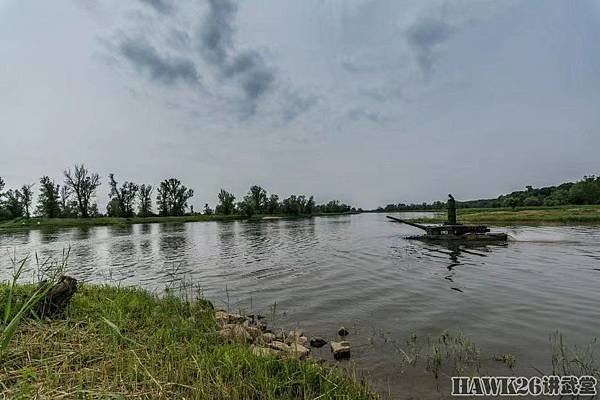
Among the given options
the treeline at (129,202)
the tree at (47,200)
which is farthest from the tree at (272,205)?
the tree at (47,200)

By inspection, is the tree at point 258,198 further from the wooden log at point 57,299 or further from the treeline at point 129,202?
the wooden log at point 57,299

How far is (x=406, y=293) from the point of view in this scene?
1248cm

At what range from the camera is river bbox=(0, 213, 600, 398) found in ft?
24.0

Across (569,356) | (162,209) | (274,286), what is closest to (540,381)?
(569,356)

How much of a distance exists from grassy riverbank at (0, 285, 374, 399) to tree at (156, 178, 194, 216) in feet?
383

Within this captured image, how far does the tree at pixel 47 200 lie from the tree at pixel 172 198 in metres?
30.6

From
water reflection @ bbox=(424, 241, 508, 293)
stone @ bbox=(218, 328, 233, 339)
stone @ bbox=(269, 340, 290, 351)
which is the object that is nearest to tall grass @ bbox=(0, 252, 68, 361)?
stone @ bbox=(218, 328, 233, 339)

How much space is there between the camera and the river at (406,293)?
7326mm

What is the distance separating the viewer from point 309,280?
15320 mm

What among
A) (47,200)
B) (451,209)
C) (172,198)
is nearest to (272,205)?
(172,198)

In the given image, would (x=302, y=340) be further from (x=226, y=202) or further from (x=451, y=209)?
(x=226, y=202)

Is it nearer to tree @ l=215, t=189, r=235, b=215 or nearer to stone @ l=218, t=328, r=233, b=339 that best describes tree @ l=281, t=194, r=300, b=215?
tree @ l=215, t=189, r=235, b=215

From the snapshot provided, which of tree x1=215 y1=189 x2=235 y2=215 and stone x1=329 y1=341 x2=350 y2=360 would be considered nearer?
stone x1=329 y1=341 x2=350 y2=360

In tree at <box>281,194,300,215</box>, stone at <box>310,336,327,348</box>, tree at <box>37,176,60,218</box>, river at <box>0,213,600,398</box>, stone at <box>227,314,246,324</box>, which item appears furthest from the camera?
tree at <box>281,194,300,215</box>
